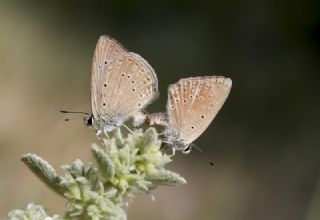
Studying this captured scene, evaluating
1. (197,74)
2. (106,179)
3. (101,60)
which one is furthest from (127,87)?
(197,74)

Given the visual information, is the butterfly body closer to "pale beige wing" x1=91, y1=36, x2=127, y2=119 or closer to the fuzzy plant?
"pale beige wing" x1=91, y1=36, x2=127, y2=119

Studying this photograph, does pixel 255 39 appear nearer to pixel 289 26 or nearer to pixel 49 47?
pixel 289 26

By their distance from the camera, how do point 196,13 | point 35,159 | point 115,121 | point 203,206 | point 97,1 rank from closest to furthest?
point 35,159 → point 115,121 → point 203,206 → point 97,1 → point 196,13

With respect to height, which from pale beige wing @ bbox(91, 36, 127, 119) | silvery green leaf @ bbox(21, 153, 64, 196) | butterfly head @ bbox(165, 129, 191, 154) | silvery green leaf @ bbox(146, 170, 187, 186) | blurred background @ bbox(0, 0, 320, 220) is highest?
pale beige wing @ bbox(91, 36, 127, 119)

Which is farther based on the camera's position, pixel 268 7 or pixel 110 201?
pixel 268 7

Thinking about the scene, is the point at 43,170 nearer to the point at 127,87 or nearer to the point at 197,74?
the point at 127,87

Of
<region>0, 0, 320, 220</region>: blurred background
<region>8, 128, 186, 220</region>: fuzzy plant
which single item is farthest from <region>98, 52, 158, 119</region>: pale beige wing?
<region>0, 0, 320, 220</region>: blurred background

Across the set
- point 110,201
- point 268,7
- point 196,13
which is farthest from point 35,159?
point 268,7

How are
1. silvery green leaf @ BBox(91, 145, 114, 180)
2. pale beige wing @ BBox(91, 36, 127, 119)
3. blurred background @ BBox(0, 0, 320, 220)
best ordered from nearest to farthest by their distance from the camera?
silvery green leaf @ BBox(91, 145, 114, 180) < pale beige wing @ BBox(91, 36, 127, 119) < blurred background @ BBox(0, 0, 320, 220)
